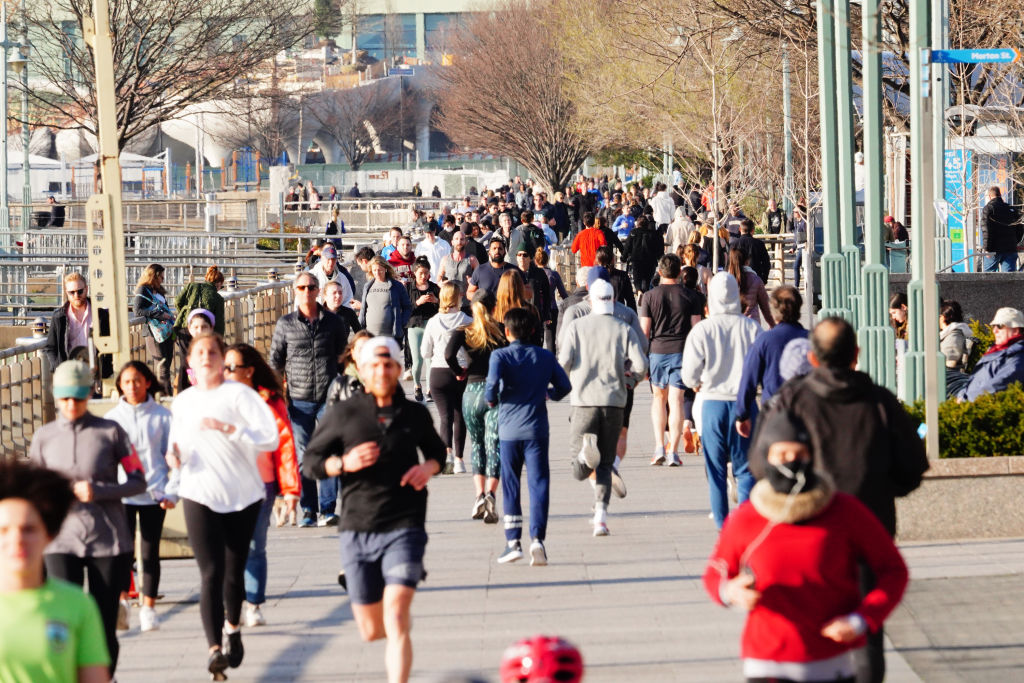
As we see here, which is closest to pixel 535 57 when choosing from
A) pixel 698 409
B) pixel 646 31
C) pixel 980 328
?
pixel 646 31

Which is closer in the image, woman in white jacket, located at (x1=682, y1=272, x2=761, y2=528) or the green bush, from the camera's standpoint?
woman in white jacket, located at (x1=682, y1=272, x2=761, y2=528)

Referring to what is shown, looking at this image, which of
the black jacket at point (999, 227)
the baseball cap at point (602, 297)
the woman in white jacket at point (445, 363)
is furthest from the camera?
the black jacket at point (999, 227)

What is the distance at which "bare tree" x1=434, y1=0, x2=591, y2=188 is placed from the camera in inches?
2489

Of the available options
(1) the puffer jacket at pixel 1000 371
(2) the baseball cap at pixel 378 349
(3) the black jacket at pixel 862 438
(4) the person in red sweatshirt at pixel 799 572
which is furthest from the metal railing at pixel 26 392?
(4) the person in red sweatshirt at pixel 799 572

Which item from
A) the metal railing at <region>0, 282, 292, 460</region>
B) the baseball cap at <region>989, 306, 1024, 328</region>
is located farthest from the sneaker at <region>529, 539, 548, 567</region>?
the metal railing at <region>0, 282, 292, 460</region>

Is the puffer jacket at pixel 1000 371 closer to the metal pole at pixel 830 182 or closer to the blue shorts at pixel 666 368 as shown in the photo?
the blue shorts at pixel 666 368

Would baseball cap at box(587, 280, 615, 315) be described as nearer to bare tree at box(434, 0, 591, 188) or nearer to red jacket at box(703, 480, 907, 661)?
red jacket at box(703, 480, 907, 661)

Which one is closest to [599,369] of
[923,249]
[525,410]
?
[525,410]

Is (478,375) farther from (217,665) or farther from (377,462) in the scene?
(377,462)

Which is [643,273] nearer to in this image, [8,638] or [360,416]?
[360,416]

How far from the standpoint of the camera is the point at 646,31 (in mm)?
34812

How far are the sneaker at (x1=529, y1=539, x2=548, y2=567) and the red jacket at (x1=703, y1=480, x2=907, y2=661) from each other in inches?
203

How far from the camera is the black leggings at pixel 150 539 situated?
8945mm

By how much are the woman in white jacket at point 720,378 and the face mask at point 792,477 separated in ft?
16.8
